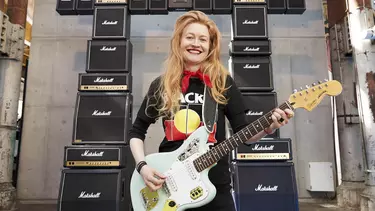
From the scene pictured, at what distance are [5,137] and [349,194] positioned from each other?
4.04m

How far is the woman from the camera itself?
954mm

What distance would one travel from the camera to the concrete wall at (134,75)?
336 cm

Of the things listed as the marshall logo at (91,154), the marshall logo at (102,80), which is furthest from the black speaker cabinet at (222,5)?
the marshall logo at (91,154)

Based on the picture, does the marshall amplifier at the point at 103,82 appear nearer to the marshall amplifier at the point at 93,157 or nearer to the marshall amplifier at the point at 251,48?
the marshall amplifier at the point at 93,157

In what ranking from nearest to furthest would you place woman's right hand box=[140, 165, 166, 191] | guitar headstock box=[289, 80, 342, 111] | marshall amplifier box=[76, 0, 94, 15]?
woman's right hand box=[140, 165, 166, 191] → guitar headstock box=[289, 80, 342, 111] → marshall amplifier box=[76, 0, 94, 15]

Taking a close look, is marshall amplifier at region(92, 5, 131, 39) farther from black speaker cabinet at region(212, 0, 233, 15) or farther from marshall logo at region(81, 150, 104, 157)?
marshall logo at region(81, 150, 104, 157)

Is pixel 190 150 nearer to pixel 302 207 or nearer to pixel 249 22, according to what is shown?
pixel 249 22

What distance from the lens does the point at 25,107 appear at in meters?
3.51

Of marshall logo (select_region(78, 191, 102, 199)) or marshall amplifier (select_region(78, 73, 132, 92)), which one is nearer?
marshall logo (select_region(78, 191, 102, 199))

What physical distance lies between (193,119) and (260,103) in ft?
5.39

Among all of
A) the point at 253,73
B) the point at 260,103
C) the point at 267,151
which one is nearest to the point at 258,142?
the point at 267,151

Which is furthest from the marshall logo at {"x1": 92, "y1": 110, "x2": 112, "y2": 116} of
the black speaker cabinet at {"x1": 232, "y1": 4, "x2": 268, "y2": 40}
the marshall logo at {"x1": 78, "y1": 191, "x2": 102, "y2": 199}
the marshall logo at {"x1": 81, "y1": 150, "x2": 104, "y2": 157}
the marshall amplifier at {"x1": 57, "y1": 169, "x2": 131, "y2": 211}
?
the black speaker cabinet at {"x1": 232, "y1": 4, "x2": 268, "y2": 40}

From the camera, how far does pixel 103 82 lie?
2568 mm

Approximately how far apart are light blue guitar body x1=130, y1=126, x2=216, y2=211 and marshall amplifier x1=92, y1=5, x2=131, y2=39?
2036 mm
